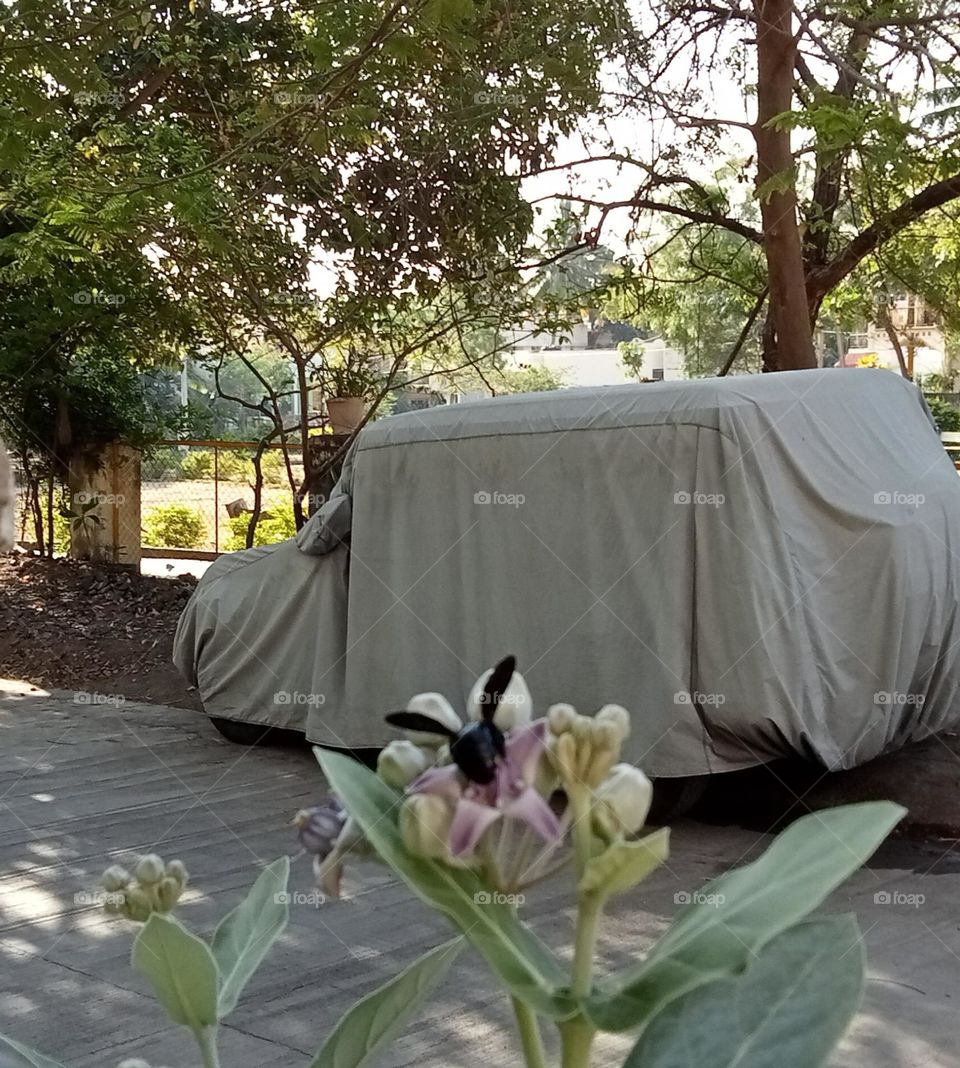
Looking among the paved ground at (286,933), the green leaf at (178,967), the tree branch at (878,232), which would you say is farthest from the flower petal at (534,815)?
the tree branch at (878,232)

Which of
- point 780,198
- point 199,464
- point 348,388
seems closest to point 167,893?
point 780,198

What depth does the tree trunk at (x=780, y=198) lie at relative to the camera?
9008 millimetres

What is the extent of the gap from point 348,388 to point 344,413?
1.14ft

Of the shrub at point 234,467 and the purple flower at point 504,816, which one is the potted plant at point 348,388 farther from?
the purple flower at point 504,816

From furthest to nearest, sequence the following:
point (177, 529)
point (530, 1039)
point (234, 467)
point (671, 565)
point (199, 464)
A: 1. point (177, 529)
2. point (199, 464)
3. point (234, 467)
4. point (671, 565)
5. point (530, 1039)

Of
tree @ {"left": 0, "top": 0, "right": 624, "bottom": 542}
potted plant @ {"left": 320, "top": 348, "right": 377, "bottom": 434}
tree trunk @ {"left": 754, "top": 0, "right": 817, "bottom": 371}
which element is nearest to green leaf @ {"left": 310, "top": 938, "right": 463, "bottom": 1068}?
tree @ {"left": 0, "top": 0, "right": 624, "bottom": 542}

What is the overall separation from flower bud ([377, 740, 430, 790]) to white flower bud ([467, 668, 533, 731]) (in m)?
0.04

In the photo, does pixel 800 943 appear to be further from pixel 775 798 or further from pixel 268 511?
pixel 268 511

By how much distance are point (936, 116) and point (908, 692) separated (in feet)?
12.2

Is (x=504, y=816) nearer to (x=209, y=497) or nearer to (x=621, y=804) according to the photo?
(x=621, y=804)

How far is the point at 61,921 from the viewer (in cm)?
521

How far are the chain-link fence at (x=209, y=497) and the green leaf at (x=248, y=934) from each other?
516 inches

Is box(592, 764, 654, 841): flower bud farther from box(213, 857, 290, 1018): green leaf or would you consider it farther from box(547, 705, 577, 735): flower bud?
box(213, 857, 290, 1018): green leaf

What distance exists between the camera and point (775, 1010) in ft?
2.66
